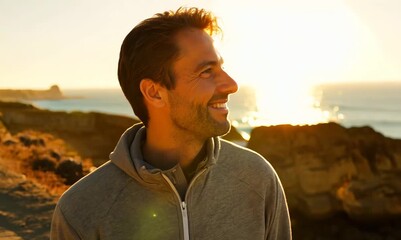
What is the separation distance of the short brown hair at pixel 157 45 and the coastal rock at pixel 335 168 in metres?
14.3

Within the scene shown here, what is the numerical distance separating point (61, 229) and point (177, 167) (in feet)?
2.24

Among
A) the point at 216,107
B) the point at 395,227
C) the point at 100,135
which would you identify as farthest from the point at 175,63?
the point at 100,135

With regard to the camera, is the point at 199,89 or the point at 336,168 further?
the point at 336,168

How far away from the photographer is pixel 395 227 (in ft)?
52.0

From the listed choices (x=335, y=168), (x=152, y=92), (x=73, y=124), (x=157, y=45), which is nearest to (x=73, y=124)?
(x=73, y=124)

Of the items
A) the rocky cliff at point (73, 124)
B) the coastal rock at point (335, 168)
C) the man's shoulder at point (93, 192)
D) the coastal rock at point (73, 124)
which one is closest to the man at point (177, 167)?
the man's shoulder at point (93, 192)

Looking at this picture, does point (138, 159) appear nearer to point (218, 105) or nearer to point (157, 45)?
point (218, 105)

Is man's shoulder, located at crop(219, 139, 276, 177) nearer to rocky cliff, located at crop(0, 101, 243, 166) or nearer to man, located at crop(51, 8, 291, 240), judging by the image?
man, located at crop(51, 8, 291, 240)

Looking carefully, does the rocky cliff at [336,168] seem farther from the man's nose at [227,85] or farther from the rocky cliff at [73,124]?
the rocky cliff at [73,124]

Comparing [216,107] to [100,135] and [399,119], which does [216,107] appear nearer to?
[100,135]

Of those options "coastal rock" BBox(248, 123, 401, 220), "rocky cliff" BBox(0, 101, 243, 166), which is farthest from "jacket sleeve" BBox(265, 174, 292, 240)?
"rocky cliff" BBox(0, 101, 243, 166)

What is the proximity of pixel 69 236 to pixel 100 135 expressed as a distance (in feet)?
147

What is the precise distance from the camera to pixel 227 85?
109 inches

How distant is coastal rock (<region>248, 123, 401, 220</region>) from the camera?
16.2 m
